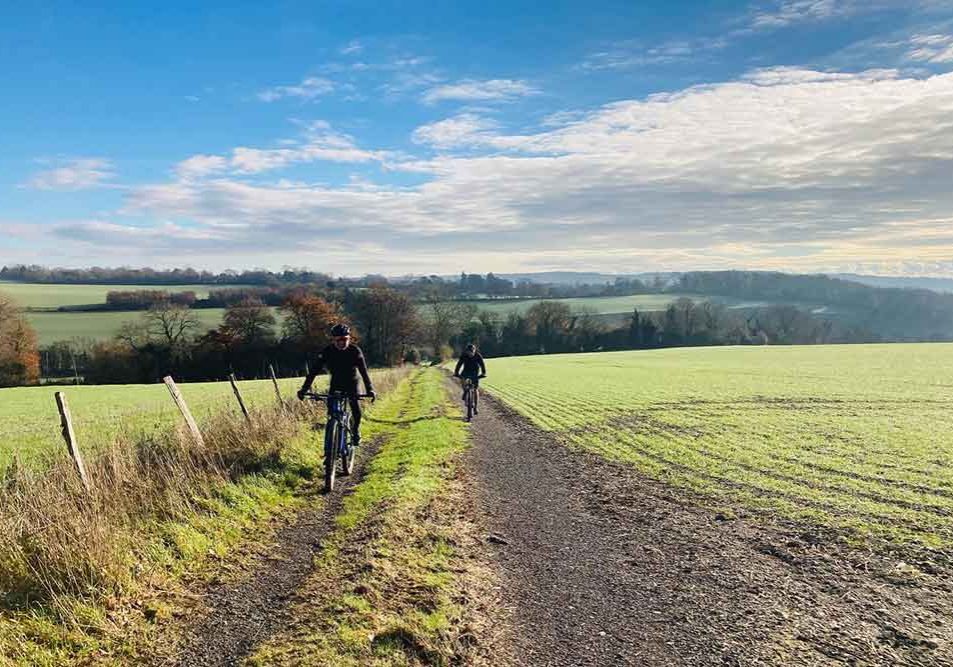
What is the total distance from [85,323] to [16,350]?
1807cm

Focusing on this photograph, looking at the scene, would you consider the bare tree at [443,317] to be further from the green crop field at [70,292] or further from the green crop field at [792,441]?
the green crop field at [792,441]

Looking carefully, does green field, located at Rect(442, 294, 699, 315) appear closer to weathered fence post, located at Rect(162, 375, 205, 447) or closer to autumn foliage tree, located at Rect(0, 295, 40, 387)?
autumn foliage tree, located at Rect(0, 295, 40, 387)

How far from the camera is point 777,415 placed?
20281 millimetres

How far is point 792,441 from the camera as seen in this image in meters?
14.9

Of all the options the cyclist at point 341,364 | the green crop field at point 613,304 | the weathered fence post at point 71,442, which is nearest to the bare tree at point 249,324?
the green crop field at point 613,304

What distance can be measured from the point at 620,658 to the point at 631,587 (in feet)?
4.99

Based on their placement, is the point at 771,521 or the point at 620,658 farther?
the point at 771,521

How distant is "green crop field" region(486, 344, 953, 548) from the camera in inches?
359

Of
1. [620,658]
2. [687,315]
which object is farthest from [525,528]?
[687,315]

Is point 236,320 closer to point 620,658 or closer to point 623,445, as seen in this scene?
point 623,445

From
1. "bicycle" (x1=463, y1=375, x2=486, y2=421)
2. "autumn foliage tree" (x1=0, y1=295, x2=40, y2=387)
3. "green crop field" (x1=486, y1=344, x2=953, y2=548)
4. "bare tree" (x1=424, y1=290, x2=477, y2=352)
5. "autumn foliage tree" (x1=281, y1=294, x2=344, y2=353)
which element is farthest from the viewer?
"bare tree" (x1=424, y1=290, x2=477, y2=352)

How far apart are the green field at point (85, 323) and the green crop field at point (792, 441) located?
6022 cm

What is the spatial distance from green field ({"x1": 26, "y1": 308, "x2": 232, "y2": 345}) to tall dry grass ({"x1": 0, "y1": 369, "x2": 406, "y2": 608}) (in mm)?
68352

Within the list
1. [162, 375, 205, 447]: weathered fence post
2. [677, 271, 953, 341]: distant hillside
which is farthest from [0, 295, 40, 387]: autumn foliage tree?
[677, 271, 953, 341]: distant hillside
